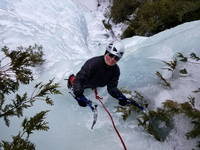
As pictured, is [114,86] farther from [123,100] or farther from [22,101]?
[22,101]

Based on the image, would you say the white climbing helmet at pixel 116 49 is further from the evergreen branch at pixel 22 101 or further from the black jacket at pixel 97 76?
the evergreen branch at pixel 22 101

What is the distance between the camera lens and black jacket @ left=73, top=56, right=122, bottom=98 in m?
4.14

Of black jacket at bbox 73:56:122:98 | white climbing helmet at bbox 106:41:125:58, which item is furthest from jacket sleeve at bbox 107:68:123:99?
white climbing helmet at bbox 106:41:125:58

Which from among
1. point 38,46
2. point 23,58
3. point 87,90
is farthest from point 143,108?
point 38,46

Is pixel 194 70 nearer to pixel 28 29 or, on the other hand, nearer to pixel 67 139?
pixel 67 139

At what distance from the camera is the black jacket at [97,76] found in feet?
13.6

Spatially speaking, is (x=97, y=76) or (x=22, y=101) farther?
(x=97, y=76)

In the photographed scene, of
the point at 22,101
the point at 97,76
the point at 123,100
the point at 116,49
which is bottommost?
the point at 123,100

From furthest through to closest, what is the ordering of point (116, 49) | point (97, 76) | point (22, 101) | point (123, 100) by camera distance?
point (97, 76) < point (123, 100) < point (116, 49) < point (22, 101)

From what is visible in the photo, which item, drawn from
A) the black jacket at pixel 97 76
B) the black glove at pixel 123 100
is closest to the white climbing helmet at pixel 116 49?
the black jacket at pixel 97 76

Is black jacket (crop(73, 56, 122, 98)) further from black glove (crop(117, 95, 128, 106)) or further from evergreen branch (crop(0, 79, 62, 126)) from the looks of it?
evergreen branch (crop(0, 79, 62, 126))

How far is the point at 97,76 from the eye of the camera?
430cm

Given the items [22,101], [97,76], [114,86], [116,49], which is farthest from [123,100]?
[22,101]

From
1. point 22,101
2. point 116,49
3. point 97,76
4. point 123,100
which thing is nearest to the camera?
point 22,101
